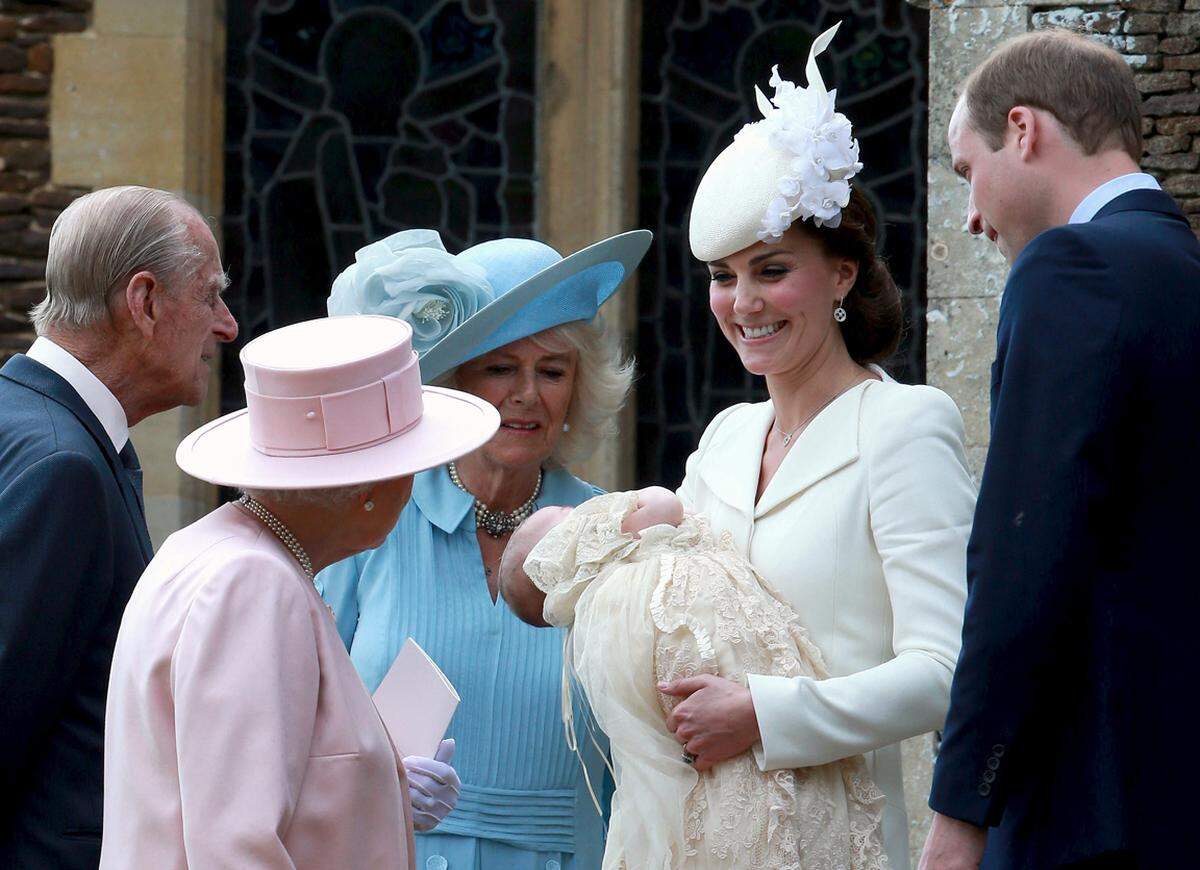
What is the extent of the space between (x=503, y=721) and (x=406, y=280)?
96cm

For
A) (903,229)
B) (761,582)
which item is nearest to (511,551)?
(761,582)

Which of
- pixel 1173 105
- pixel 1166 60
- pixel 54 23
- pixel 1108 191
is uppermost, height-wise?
pixel 54 23

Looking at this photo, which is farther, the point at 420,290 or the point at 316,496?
the point at 420,290

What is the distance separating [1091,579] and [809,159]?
104 cm

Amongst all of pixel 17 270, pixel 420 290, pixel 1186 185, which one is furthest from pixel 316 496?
pixel 17 270

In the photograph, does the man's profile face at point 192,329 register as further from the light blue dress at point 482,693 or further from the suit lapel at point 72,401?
the light blue dress at point 482,693

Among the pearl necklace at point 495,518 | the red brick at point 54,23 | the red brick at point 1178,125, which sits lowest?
the pearl necklace at point 495,518

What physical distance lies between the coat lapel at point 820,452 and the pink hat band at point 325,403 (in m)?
0.86

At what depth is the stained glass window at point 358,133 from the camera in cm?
658

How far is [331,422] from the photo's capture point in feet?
7.53

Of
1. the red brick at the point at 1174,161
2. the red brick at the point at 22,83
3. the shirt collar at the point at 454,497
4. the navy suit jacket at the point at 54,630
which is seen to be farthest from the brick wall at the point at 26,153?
the red brick at the point at 1174,161

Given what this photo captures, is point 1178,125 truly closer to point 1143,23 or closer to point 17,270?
point 1143,23

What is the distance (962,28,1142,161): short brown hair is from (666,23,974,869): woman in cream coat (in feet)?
1.73

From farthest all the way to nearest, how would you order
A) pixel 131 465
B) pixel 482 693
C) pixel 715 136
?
pixel 715 136, pixel 482 693, pixel 131 465
